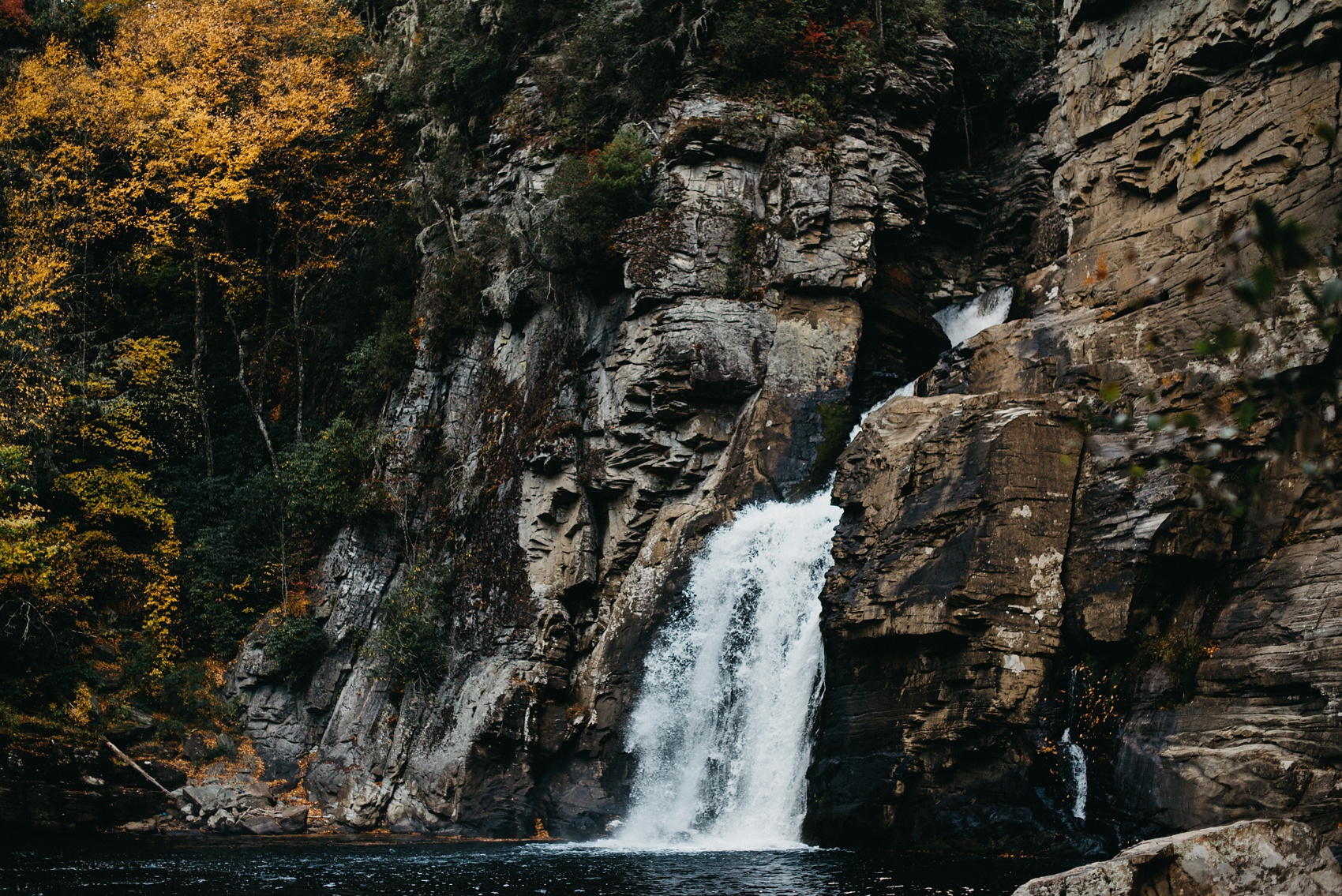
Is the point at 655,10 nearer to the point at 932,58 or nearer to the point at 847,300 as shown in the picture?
the point at 932,58

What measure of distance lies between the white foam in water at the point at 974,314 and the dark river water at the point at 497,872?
41.7ft

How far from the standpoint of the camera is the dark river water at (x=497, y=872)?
1275cm

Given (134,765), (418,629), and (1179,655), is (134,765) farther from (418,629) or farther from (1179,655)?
(1179,655)

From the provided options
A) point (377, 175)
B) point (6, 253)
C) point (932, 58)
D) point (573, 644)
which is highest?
point (932, 58)

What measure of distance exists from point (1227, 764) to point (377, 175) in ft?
92.7

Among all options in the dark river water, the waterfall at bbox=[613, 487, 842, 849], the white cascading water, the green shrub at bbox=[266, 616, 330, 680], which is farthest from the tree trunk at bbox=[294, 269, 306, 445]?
the white cascading water

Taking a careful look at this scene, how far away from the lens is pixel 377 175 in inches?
1284

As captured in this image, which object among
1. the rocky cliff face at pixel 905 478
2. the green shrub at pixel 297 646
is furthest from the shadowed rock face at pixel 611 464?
the green shrub at pixel 297 646

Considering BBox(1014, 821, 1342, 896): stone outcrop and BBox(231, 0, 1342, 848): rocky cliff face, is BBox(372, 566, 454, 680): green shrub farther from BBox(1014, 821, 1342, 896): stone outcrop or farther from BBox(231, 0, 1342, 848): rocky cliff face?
BBox(1014, 821, 1342, 896): stone outcrop

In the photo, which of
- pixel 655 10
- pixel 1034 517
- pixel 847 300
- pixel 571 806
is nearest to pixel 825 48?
pixel 655 10

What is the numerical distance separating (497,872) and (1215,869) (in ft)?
32.1

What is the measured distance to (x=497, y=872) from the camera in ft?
49.5

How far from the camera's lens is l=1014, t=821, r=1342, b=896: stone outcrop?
8688 millimetres

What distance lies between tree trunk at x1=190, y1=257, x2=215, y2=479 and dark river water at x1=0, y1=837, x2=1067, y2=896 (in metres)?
13.3
